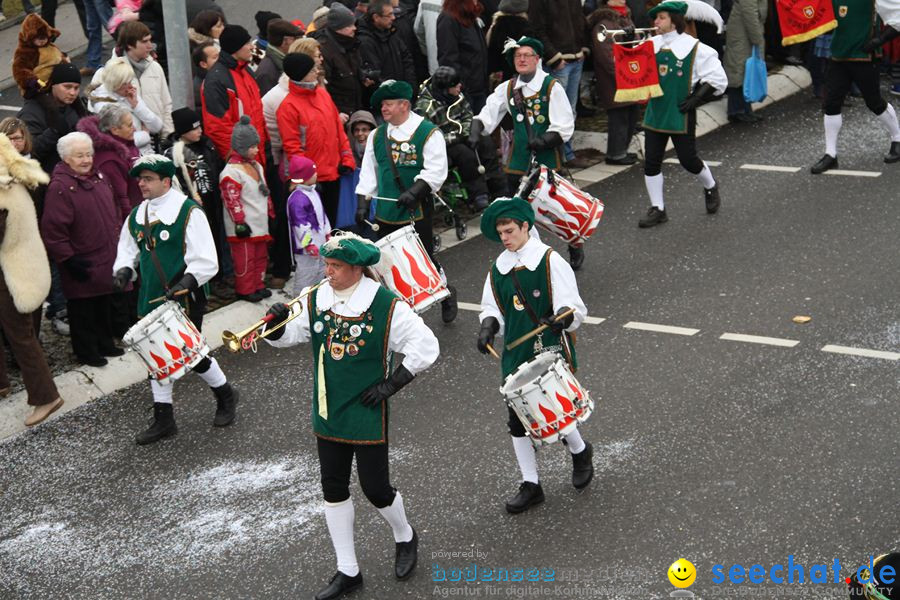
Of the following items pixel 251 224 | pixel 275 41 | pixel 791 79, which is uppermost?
pixel 275 41

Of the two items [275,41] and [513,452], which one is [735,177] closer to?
[275,41]

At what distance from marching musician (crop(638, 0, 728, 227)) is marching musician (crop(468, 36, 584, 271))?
1.20 meters

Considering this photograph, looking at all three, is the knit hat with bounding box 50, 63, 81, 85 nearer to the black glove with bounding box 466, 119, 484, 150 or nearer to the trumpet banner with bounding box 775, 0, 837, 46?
the black glove with bounding box 466, 119, 484, 150

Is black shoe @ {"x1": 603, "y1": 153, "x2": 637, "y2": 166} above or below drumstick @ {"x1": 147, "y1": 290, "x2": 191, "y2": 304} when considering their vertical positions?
below

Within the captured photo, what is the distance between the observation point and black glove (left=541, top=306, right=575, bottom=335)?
7594mm

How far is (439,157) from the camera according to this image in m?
10.3

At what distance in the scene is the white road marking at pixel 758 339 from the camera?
953 cm

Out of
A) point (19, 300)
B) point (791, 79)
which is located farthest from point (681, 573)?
point (791, 79)

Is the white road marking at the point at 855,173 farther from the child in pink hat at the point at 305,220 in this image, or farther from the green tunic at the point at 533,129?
the child in pink hat at the point at 305,220

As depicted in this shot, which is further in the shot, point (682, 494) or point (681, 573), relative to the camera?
point (682, 494)

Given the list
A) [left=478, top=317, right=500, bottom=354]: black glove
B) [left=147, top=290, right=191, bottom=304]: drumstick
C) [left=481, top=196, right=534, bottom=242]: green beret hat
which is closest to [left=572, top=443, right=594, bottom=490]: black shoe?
[left=478, top=317, right=500, bottom=354]: black glove

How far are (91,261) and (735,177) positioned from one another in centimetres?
634

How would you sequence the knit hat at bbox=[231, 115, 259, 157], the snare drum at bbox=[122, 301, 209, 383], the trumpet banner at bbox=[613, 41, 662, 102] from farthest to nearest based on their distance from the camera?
the trumpet banner at bbox=[613, 41, 662, 102] → the knit hat at bbox=[231, 115, 259, 157] → the snare drum at bbox=[122, 301, 209, 383]

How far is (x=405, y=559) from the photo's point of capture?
23.8 ft
